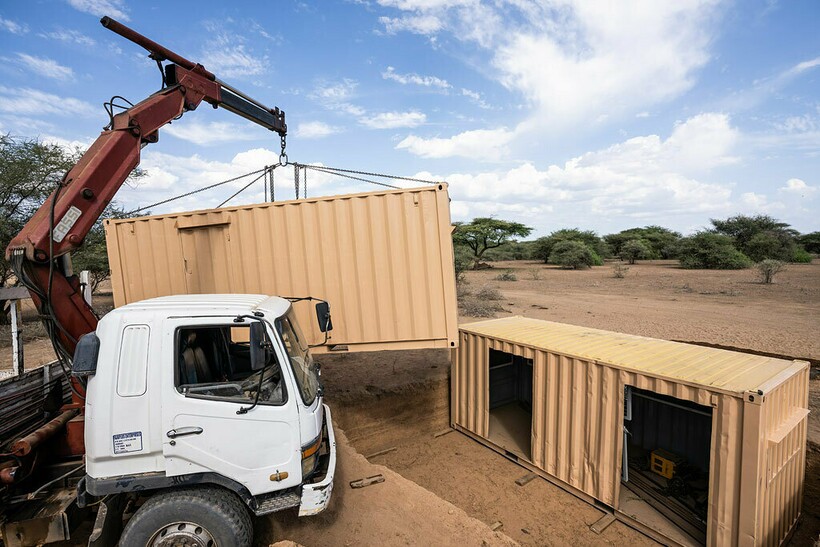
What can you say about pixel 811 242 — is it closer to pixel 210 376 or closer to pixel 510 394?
pixel 510 394

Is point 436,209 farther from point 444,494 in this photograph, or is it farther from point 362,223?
point 444,494

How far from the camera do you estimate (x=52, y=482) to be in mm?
3688

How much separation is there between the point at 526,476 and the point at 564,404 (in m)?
1.48

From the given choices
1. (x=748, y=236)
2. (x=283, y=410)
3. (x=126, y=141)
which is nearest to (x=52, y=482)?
(x=283, y=410)

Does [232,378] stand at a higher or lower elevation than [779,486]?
higher

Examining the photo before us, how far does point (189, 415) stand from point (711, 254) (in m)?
36.0

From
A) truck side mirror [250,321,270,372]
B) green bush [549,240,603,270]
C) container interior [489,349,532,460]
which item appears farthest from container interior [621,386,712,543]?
green bush [549,240,603,270]

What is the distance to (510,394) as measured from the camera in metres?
9.27

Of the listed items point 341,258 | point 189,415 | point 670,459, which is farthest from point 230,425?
point 670,459

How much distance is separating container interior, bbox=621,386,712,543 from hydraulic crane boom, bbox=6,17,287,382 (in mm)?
6622

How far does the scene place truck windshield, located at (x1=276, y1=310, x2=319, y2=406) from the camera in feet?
12.0

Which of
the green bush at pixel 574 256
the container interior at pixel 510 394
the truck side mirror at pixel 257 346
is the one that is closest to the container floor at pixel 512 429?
the container interior at pixel 510 394

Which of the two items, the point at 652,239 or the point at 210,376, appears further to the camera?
the point at 652,239

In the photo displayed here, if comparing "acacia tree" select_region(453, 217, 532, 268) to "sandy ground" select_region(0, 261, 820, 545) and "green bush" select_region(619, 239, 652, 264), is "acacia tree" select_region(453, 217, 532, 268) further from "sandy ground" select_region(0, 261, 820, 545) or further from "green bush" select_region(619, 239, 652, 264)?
"sandy ground" select_region(0, 261, 820, 545)
